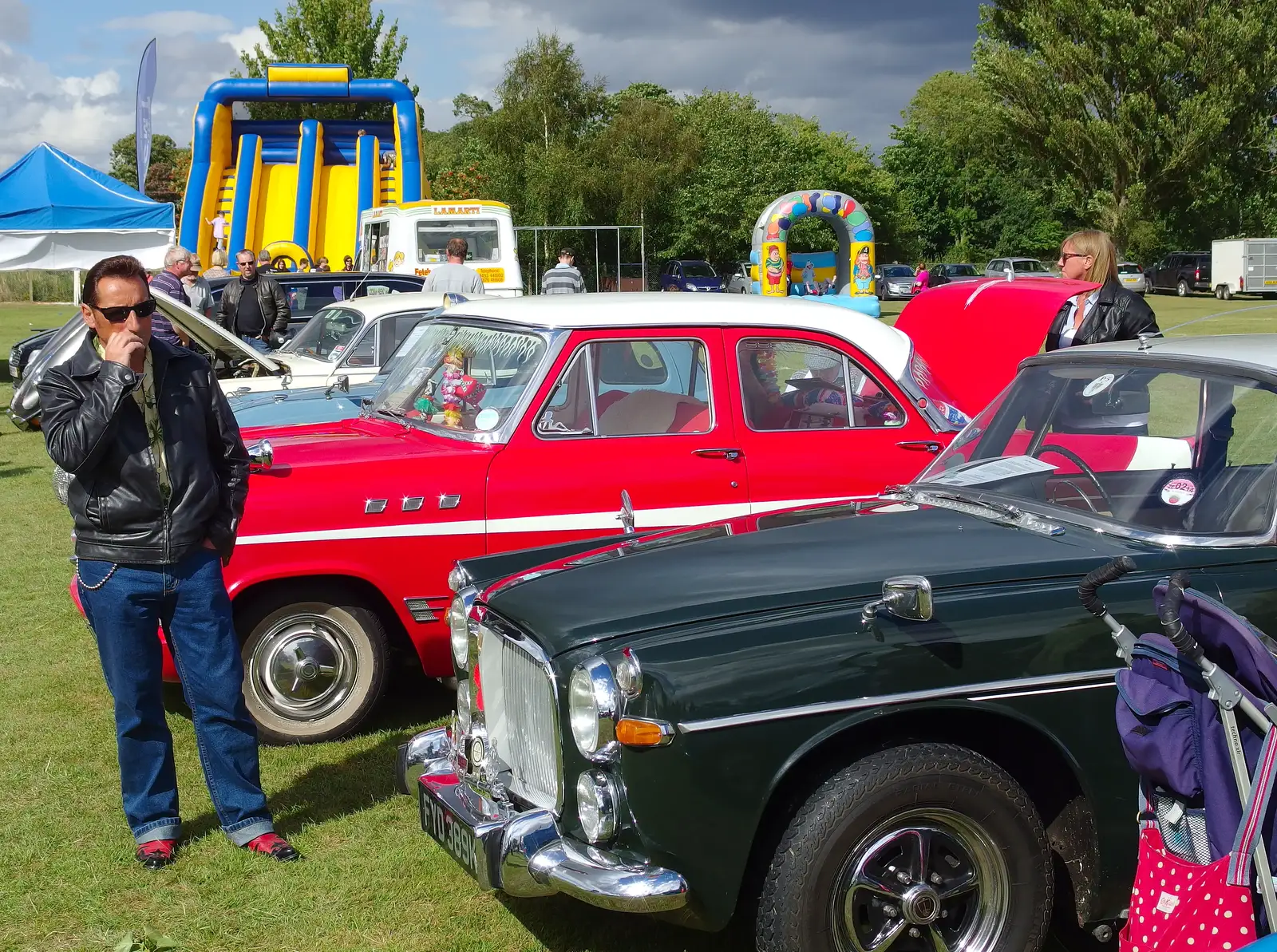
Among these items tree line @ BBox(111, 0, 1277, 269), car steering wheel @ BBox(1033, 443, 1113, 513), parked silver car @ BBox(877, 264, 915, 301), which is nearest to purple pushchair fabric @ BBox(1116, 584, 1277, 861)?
car steering wheel @ BBox(1033, 443, 1113, 513)

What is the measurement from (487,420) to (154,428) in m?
1.78

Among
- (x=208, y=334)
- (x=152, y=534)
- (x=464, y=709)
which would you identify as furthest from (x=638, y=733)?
(x=208, y=334)

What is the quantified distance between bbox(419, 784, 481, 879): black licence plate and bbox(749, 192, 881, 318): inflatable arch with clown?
1134 inches

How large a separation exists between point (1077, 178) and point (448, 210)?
34.1 metres

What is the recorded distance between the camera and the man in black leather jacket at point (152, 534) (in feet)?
13.9

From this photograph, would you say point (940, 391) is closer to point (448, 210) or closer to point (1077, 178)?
point (448, 210)

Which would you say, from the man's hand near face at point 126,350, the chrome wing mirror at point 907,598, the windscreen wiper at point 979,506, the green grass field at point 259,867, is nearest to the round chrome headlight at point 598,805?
the chrome wing mirror at point 907,598

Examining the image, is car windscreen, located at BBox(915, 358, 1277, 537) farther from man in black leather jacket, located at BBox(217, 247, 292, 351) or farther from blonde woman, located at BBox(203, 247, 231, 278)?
blonde woman, located at BBox(203, 247, 231, 278)

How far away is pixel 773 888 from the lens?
3.26 metres

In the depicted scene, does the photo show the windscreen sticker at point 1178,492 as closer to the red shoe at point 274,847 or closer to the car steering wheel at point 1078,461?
the car steering wheel at point 1078,461

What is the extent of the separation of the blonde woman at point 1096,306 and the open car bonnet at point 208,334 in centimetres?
525

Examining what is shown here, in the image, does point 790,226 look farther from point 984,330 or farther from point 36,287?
point 36,287

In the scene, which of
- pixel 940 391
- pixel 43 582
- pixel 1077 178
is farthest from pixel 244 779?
pixel 1077 178

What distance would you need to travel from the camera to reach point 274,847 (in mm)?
4672
